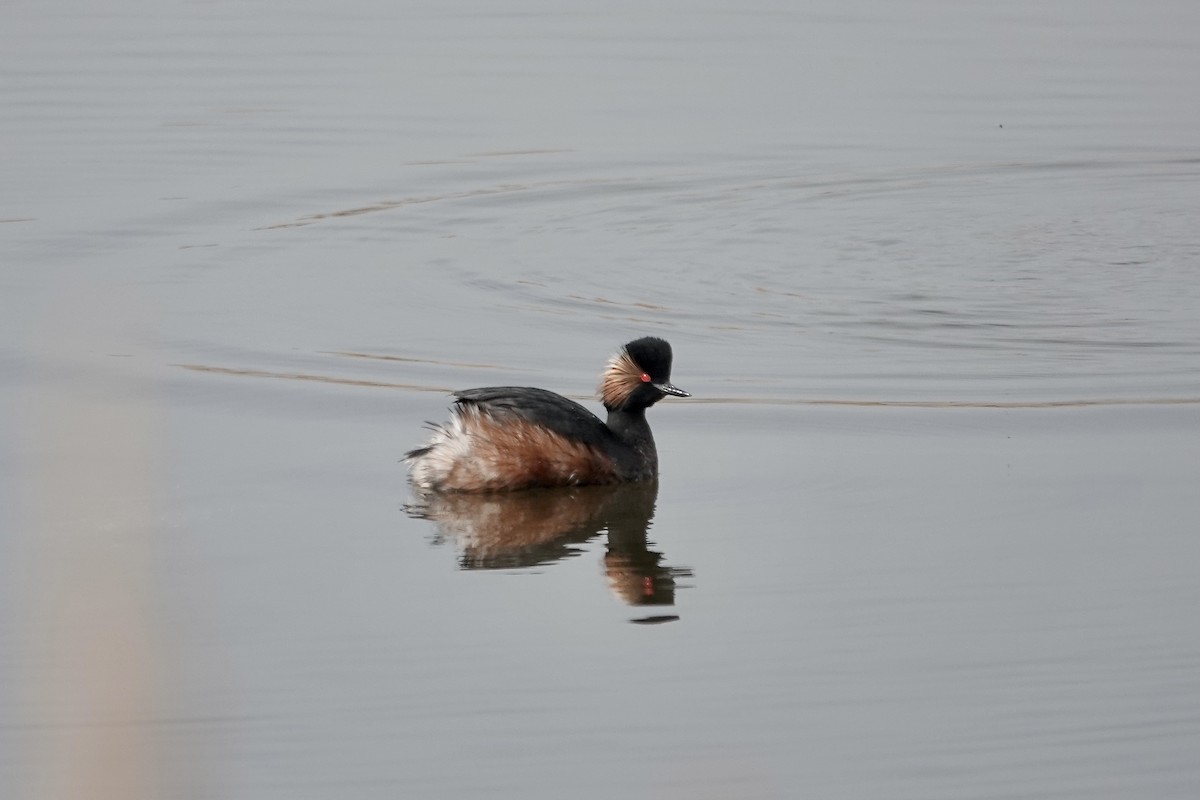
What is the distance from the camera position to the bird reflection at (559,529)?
7309mm

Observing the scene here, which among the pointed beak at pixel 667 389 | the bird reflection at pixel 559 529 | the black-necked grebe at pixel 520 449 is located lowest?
the bird reflection at pixel 559 529

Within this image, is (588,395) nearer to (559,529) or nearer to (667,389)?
(667,389)

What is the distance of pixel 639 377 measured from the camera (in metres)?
8.66

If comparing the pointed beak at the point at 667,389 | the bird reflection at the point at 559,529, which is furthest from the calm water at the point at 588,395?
the pointed beak at the point at 667,389

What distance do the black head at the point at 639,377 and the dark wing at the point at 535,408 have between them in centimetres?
28

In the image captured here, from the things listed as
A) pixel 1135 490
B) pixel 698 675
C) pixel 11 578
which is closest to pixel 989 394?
pixel 1135 490

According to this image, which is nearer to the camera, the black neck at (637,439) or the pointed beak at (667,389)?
the black neck at (637,439)

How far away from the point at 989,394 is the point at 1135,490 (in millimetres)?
1590

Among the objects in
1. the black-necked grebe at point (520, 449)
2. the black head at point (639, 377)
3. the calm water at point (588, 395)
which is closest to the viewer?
the calm water at point (588, 395)

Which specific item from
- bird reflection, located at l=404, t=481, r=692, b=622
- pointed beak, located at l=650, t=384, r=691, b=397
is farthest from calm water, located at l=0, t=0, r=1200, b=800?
pointed beak, located at l=650, t=384, r=691, b=397

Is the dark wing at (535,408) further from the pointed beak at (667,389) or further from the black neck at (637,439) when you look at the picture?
the pointed beak at (667,389)

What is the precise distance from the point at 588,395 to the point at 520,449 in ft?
4.71

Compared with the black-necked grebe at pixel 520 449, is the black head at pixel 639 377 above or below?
above

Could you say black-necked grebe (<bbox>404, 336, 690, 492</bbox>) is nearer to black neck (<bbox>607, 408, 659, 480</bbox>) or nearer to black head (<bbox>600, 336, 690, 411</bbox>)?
black neck (<bbox>607, 408, 659, 480</bbox>)
